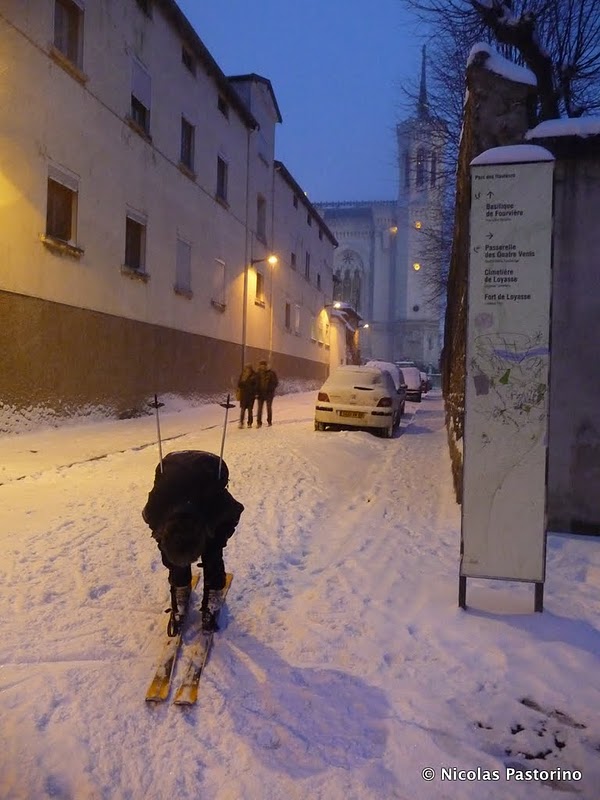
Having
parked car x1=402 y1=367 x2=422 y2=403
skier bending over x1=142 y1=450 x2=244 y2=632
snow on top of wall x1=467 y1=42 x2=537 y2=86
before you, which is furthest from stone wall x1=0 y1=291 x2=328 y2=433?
parked car x1=402 y1=367 x2=422 y2=403

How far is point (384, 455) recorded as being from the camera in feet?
37.2

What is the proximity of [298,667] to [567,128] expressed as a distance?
5.45 meters

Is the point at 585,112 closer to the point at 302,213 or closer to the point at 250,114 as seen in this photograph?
the point at 250,114

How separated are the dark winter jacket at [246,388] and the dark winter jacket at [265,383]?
0.49ft

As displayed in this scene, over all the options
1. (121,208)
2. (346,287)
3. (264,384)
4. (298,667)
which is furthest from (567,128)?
(346,287)

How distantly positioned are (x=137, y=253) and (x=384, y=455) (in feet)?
29.3

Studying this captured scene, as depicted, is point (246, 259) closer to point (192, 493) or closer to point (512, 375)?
point (512, 375)

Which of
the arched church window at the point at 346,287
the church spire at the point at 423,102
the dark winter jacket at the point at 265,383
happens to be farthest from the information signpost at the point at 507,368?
the arched church window at the point at 346,287

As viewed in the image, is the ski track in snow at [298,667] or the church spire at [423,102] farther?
the church spire at [423,102]

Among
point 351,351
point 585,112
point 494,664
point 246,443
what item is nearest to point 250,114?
point 585,112

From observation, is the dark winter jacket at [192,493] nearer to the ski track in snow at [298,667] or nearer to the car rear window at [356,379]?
the ski track in snow at [298,667]

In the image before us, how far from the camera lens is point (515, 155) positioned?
386 centimetres

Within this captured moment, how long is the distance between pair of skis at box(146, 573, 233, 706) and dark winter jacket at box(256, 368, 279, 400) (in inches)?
396

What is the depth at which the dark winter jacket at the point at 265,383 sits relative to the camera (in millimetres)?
13758
